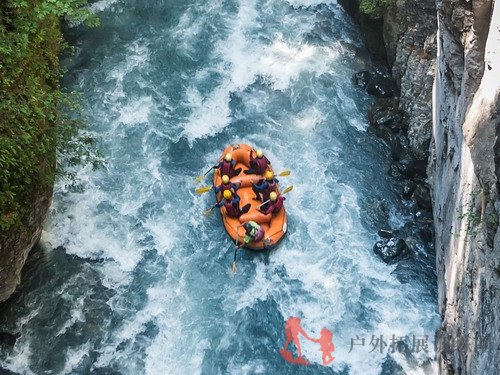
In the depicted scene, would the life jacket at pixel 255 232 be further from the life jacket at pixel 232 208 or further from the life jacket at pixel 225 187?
the life jacket at pixel 225 187

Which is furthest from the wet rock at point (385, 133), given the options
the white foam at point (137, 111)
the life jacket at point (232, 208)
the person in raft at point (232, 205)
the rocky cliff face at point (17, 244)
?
the rocky cliff face at point (17, 244)

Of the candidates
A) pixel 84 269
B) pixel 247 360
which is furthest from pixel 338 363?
pixel 84 269

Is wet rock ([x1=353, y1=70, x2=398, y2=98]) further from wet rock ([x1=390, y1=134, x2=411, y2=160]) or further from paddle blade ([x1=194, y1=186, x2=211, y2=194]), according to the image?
paddle blade ([x1=194, y1=186, x2=211, y2=194])

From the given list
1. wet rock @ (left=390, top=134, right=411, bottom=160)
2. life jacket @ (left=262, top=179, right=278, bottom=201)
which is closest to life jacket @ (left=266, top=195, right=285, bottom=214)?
life jacket @ (left=262, top=179, right=278, bottom=201)

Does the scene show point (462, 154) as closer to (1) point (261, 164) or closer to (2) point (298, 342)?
(2) point (298, 342)

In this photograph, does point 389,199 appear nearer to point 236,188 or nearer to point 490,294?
point 236,188

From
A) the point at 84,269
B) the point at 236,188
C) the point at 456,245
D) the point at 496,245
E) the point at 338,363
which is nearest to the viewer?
the point at 496,245

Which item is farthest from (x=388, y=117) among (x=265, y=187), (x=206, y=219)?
(x=206, y=219)
